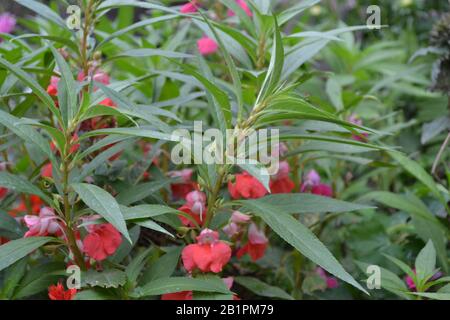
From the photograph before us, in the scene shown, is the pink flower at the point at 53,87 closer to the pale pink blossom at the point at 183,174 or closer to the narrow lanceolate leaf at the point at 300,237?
the pale pink blossom at the point at 183,174

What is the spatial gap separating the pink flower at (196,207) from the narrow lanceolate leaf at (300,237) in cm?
Answer: 11

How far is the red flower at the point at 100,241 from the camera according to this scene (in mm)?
1012

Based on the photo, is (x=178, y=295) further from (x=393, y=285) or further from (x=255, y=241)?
(x=393, y=285)

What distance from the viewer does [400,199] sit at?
1.35m

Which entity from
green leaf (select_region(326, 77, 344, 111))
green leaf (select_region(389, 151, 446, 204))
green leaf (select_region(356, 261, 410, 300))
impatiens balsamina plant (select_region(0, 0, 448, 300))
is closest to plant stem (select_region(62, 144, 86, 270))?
impatiens balsamina plant (select_region(0, 0, 448, 300))

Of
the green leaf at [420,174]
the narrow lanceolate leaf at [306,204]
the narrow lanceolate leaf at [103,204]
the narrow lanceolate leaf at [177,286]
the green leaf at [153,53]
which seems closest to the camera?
the narrow lanceolate leaf at [103,204]

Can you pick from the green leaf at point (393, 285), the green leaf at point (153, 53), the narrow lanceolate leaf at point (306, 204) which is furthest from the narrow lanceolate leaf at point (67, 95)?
the green leaf at point (393, 285)

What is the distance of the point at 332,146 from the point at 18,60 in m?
0.59

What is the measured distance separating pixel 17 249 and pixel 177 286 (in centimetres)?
23

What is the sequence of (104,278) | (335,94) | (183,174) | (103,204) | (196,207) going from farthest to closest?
(335,94) < (183,174) < (196,207) < (104,278) < (103,204)

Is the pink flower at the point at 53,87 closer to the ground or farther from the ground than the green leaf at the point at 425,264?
farther from the ground

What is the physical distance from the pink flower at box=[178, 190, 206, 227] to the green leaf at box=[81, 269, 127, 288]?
0.16 meters

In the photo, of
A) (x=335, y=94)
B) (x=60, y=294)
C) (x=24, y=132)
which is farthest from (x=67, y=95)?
(x=335, y=94)

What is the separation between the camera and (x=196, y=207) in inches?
43.1
